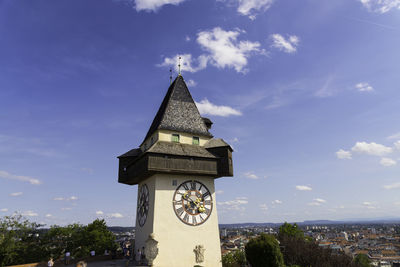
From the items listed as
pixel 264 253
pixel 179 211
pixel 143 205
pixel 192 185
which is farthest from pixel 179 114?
pixel 264 253

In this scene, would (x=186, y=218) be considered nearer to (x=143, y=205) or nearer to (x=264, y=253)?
(x=143, y=205)

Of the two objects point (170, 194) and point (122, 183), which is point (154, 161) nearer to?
point (170, 194)

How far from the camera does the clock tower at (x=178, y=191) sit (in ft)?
59.0

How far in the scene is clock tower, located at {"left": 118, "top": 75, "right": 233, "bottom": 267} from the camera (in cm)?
1798

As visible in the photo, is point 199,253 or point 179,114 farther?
point 179,114

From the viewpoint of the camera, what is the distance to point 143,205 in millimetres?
20797

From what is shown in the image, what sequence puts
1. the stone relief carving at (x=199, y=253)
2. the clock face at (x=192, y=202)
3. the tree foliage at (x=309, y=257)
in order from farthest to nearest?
1. the tree foliage at (x=309, y=257)
2. the clock face at (x=192, y=202)
3. the stone relief carving at (x=199, y=253)

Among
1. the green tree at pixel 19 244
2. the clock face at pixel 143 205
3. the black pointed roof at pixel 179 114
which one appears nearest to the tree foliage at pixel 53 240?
the green tree at pixel 19 244

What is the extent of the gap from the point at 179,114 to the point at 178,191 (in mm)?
6216

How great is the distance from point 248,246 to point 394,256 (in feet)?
312

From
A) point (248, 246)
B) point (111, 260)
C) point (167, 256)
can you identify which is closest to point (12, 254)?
point (111, 260)

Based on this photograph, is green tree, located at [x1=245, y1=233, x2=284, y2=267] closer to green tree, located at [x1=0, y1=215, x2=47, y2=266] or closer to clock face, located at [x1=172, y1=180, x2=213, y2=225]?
clock face, located at [x1=172, y1=180, x2=213, y2=225]

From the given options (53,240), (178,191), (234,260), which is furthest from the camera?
(53,240)

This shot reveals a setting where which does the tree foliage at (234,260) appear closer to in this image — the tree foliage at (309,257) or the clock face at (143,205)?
the tree foliage at (309,257)
